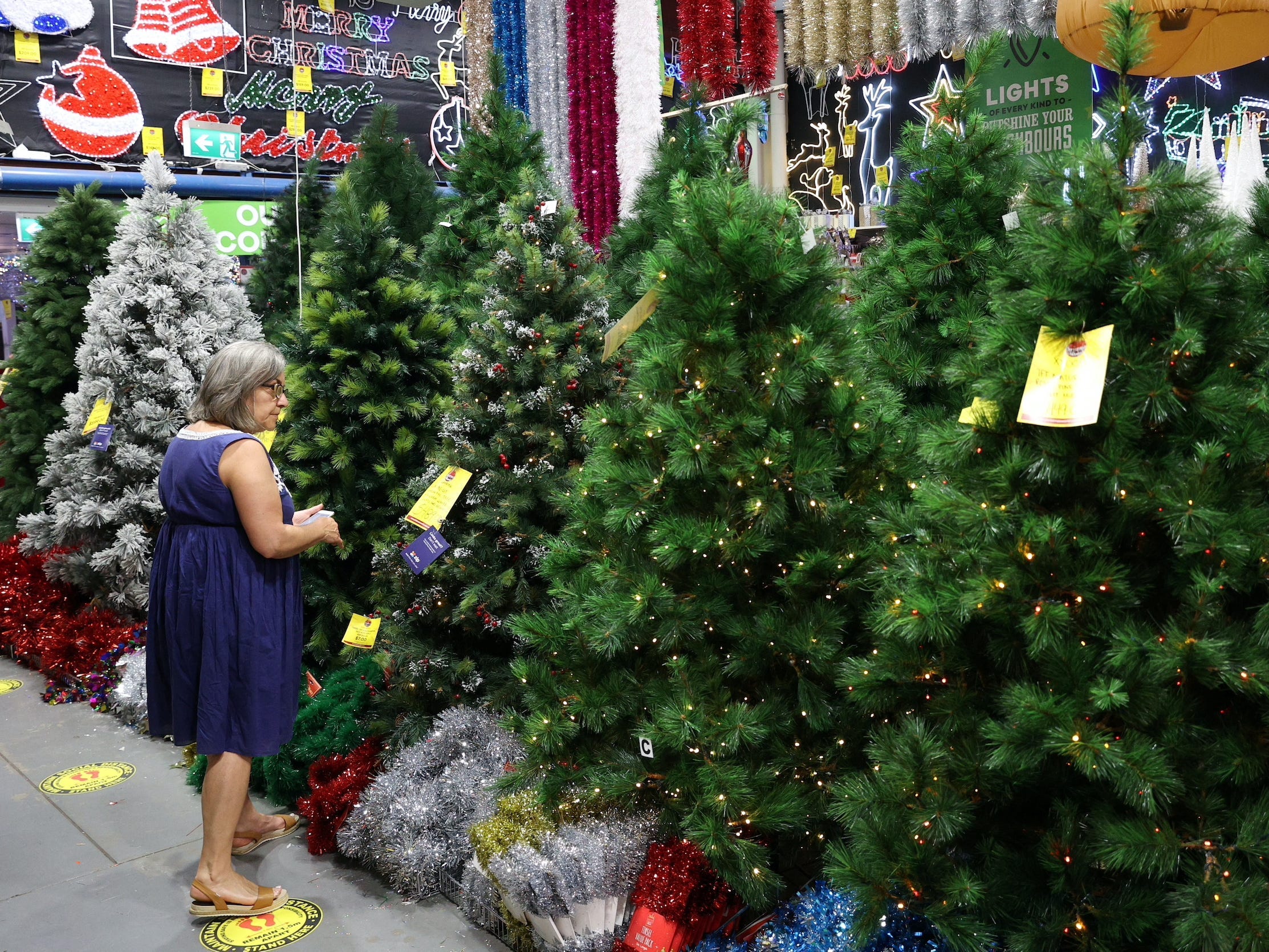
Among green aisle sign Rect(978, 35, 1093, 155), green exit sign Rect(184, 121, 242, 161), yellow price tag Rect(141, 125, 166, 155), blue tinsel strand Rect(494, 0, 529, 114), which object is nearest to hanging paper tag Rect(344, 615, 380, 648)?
blue tinsel strand Rect(494, 0, 529, 114)

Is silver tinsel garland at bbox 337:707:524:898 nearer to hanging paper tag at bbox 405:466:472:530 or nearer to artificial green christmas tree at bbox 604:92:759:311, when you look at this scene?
hanging paper tag at bbox 405:466:472:530

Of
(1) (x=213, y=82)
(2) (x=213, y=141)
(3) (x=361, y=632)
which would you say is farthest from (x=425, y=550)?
(1) (x=213, y=82)

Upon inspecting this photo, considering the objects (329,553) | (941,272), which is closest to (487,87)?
(329,553)

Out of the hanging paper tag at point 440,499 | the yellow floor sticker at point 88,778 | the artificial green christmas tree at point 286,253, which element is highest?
the artificial green christmas tree at point 286,253

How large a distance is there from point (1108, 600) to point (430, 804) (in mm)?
1993

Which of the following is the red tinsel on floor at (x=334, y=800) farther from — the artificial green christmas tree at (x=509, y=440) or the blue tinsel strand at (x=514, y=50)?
the blue tinsel strand at (x=514, y=50)

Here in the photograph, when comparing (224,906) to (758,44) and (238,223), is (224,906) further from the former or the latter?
(238,223)

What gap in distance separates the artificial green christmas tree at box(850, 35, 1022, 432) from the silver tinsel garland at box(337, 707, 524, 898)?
5.47 ft

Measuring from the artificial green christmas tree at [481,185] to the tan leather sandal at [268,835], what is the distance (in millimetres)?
2271

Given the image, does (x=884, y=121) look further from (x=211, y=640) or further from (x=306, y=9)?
(x=211, y=640)

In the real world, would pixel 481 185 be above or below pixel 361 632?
above

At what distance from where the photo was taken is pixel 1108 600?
160cm

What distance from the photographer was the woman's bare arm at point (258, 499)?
9.04 ft

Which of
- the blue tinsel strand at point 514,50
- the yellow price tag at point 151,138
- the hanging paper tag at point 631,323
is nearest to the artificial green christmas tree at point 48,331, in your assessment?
the yellow price tag at point 151,138
